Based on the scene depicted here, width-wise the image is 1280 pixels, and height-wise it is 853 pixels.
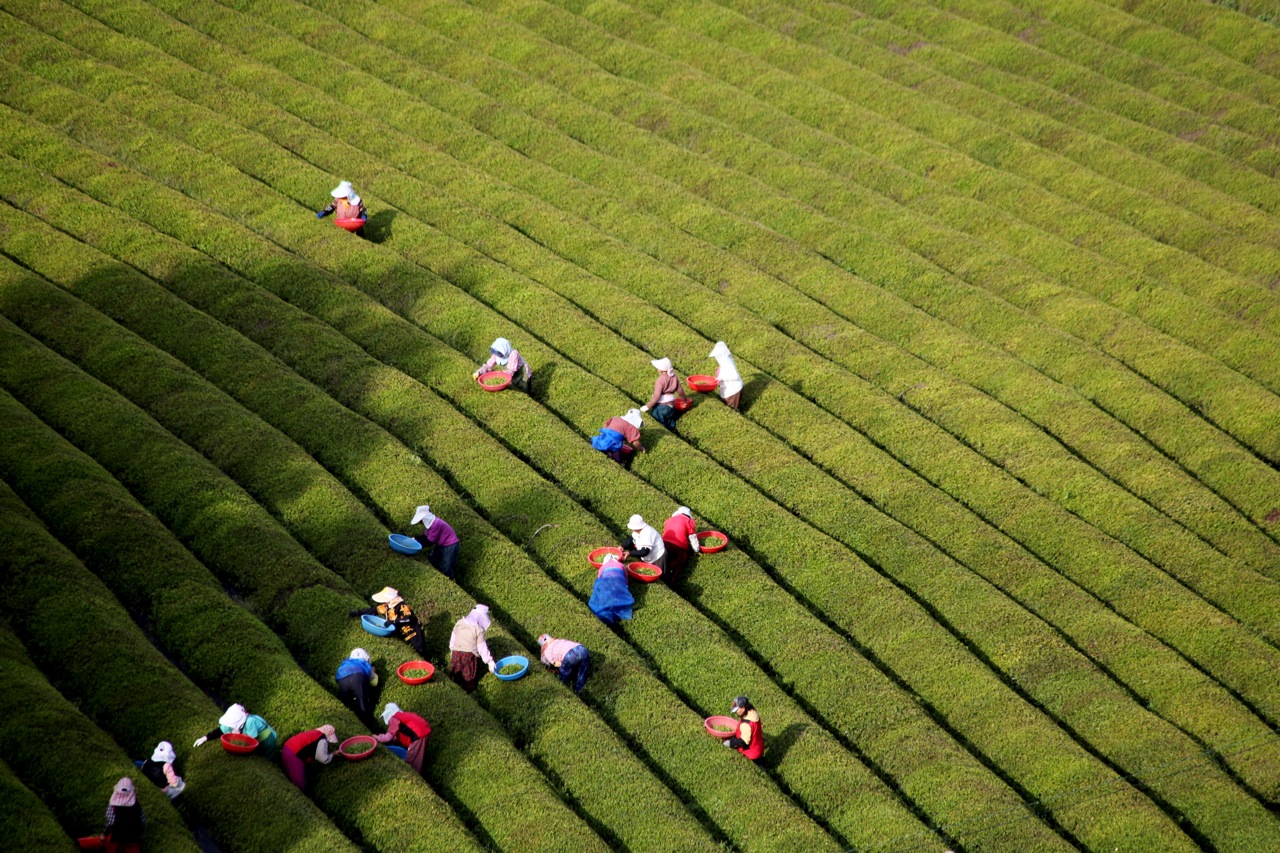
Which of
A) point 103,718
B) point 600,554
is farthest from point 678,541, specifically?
point 103,718

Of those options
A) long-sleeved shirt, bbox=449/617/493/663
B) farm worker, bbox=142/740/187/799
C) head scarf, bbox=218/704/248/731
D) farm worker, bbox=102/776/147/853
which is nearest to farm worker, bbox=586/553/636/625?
long-sleeved shirt, bbox=449/617/493/663

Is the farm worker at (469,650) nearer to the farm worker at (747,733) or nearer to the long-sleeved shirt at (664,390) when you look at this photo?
the farm worker at (747,733)

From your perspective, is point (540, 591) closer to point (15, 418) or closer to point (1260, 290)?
point (15, 418)

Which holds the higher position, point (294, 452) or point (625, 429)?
point (625, 429)

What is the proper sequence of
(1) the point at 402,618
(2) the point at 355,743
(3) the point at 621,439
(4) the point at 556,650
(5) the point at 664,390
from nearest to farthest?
(2) the point at 355,743 → (4) the point at 556,650 → (1) the point at 402,618 → (3) the point at 621,439 → (5) the point at 664,390

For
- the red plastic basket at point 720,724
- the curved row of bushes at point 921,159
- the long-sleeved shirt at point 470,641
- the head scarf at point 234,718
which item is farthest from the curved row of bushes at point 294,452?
the curved row of bushes at point 921,159

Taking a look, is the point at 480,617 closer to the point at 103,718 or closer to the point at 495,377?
the point at 103,718

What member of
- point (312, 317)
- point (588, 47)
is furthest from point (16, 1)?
point (312, 317)
